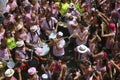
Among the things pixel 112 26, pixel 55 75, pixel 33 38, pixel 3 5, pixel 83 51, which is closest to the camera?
pixel 55 75

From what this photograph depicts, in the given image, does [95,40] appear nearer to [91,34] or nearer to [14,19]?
[91,34]

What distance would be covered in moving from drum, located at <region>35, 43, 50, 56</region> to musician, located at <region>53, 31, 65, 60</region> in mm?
324

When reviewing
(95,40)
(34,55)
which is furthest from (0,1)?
(95,40)

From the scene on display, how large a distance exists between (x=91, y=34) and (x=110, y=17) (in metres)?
0.96

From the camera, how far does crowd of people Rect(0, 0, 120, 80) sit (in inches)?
482

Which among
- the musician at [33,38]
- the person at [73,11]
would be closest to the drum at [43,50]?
the musician at [33,38]

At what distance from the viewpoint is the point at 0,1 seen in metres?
14.9

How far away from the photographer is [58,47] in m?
12.8

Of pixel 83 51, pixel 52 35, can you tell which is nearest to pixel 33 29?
pixel 52 35

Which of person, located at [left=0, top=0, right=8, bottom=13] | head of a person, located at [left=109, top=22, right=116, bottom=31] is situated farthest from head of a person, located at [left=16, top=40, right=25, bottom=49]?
head of a person, located at [left=109, top=22, right=116, bottom=31]

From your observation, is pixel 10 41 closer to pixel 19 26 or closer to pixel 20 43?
pixel 20 43

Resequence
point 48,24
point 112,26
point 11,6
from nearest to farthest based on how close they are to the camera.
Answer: point 112,26 < point 48,24 < point 11,6

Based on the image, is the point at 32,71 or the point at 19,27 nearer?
the point at 32,71

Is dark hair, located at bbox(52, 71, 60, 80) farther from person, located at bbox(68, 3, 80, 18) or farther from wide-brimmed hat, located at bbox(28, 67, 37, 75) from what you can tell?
person, located at bbox(68, 3, 80, 18)
